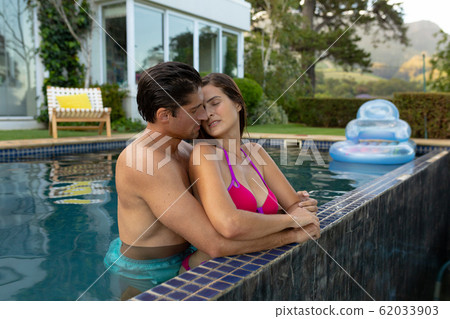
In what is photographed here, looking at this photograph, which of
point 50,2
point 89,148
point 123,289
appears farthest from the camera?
point 50,2

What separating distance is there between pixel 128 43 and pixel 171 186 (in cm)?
1014

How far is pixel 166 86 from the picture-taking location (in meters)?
1.72

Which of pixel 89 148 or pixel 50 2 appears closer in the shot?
pixel 89 148

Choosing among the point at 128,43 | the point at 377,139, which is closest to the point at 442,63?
the point at 377,139

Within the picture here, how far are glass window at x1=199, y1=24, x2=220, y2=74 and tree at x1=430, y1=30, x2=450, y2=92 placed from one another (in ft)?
45.6

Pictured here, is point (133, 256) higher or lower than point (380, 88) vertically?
lower

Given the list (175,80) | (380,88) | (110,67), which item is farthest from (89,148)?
(380,88)

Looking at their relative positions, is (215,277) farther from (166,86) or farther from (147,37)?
(147,37)

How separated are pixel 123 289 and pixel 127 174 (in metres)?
0.66

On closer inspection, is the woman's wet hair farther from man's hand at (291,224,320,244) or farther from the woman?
man's hand at (291,224,320,244)

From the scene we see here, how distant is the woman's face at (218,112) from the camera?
1.97 metres

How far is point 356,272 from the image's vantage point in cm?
253

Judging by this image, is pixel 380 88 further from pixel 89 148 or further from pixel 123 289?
pixel 123 289

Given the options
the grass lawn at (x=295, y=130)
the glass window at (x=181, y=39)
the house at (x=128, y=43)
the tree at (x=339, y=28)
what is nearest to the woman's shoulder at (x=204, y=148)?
the house at (x=128, y=43)
